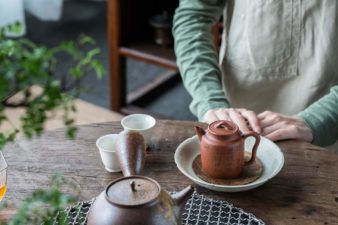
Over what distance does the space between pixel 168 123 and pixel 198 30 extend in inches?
15.9

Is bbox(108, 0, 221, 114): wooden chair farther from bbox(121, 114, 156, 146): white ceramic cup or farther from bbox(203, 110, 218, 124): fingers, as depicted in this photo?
bbox(121, 114, 156, 146): white ceramic cup

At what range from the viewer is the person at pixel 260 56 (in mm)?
1382

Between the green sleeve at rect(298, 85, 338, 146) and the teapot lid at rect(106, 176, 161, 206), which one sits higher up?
the teapot lid at rect(106, 176, 161, 206)

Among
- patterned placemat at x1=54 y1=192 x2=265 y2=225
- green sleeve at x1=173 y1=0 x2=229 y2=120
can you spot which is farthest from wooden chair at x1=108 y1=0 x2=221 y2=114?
patterned placemat at x1=54 y1=192 x2=265 y2=225

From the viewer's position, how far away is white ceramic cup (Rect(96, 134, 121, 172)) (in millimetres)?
1050

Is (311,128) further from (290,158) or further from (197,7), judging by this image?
(197,7)

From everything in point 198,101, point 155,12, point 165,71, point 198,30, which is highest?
point 198,30

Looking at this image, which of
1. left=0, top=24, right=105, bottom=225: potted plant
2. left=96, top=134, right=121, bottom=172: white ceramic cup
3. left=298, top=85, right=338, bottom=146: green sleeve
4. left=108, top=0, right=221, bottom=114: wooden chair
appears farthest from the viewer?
left=108, top=0, right=221, bottom=114: wooden chair

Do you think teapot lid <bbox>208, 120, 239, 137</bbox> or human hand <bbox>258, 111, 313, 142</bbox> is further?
human hand <bbox>258, 111, 313, 142</bbox>

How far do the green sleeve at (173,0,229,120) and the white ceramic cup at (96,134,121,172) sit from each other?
1.07 ft

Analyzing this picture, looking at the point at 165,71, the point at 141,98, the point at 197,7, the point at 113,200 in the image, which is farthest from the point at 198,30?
the point at 165,71

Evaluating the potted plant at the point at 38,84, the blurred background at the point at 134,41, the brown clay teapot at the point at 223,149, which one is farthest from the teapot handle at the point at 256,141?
the blurred background at the point at 134,41

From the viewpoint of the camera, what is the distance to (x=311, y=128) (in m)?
1.26

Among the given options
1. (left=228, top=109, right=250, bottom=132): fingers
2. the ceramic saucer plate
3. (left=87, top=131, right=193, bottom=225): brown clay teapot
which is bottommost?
the ceramic saucer plate
